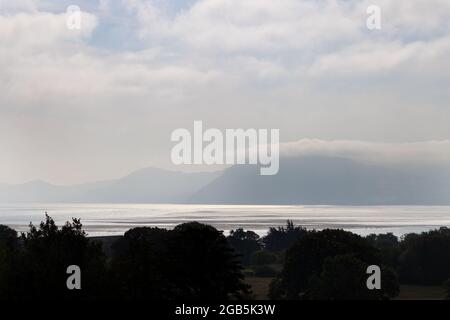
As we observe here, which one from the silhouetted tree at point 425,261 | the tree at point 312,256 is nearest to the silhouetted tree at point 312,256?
the tree at point 312,256

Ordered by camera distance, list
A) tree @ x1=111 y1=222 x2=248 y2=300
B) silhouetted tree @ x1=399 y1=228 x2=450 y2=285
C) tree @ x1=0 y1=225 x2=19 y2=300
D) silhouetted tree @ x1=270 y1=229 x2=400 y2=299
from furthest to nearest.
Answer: silhouetted tree @ x1=399 y1=228 x2=450 y2=285
silhouetted tree @ x1=270 y1=229 x2=400 y2=299
tree @ x1=111 y1=222 x2=248 y2=300
tree @ x1=0 y1=225 x2=19 y2=300

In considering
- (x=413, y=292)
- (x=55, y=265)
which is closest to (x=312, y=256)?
(x=413, y=292)

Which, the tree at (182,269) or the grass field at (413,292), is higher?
the tree at (182,269)

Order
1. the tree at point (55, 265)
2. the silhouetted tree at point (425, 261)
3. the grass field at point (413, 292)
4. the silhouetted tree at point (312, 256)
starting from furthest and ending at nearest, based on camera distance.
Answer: the silhouetted tree at point (425, 261) → the grass field at point (413, 292) → the silhouetted tree at point (312, 256) → the tree at point (55, 265)

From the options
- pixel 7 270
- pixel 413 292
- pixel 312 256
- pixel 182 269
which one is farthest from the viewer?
pixel 413 292

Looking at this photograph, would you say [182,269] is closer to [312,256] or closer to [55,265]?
[55,265]

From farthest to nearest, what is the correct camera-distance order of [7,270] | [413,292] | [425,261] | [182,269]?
[425,261] → [413,292] → [182,269] → [7,270]

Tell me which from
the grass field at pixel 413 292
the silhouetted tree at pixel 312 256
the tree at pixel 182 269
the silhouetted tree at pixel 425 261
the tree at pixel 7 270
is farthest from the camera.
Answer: the silhouetted tree at pixel 425 261

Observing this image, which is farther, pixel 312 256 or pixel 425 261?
pixel 425 261

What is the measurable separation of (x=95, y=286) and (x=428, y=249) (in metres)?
110

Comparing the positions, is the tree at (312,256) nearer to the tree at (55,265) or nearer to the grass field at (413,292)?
the grass field at (413,292)

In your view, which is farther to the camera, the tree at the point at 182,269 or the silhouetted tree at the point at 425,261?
the silhouetted tree at the point at 425,261

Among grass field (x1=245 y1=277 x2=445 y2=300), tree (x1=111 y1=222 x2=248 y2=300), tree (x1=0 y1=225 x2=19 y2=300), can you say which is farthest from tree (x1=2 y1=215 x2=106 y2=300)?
grass field (x1=245 y1=277 x2=445 y2=300)

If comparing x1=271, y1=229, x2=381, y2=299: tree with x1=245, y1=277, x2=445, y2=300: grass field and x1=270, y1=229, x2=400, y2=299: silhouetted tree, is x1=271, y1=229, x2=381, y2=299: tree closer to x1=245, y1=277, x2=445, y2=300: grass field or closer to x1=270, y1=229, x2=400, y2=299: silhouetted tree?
x1=270, y1=229, x2=400, y2=299: silhouetted tree
